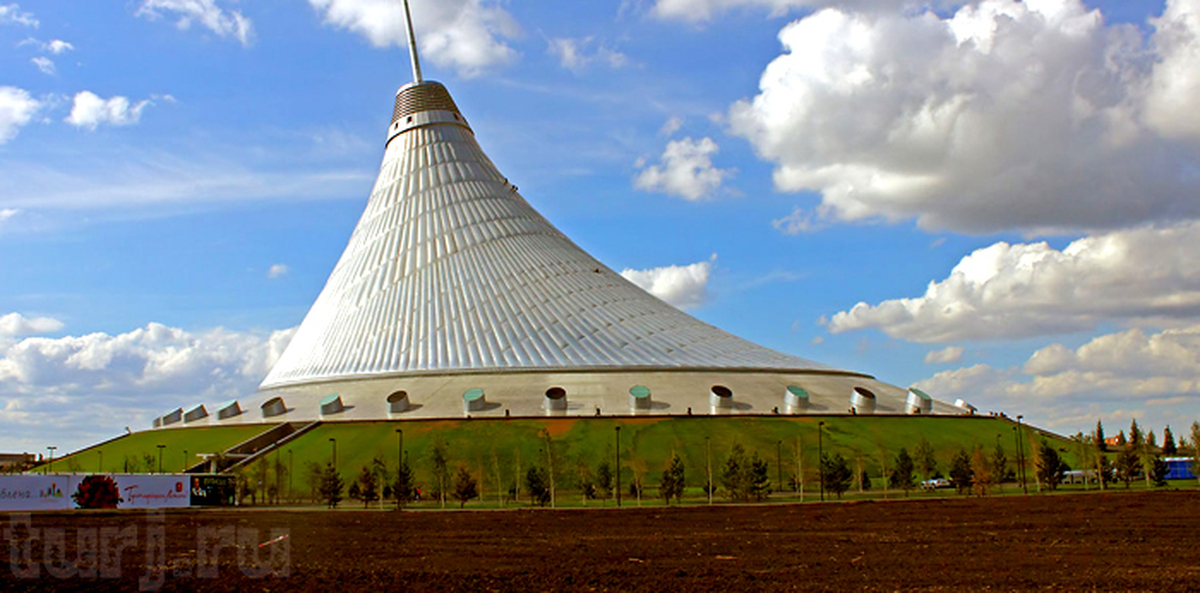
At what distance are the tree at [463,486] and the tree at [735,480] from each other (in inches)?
371

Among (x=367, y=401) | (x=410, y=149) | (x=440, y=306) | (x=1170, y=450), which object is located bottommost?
(x=1170, y=450)

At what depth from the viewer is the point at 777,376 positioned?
51.6m

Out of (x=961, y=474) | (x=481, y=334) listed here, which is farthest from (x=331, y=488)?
(x=961, y=474)

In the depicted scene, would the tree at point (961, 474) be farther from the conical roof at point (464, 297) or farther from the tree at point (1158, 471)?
the conical roof at point (464, 297)

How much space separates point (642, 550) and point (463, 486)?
18.0m

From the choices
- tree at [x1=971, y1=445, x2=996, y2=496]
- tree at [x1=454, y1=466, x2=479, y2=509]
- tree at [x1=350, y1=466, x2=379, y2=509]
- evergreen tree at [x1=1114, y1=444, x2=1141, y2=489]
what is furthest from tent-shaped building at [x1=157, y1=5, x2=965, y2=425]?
evergreen tree at [x1=1114, y1=444, x2=1141, y2=489]

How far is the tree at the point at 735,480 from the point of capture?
34334 mm

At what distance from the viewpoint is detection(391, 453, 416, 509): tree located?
34.3m

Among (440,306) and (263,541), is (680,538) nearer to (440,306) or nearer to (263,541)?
(263,541)

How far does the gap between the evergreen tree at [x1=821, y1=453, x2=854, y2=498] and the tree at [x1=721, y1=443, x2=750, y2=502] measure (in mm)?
3072

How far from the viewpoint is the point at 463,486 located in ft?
113

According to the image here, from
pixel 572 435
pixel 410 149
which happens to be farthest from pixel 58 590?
pixel 410 149

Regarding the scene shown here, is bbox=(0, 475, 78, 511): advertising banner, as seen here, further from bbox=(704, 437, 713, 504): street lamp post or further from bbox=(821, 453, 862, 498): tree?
bbox=(821, 453, 862, 498): tree

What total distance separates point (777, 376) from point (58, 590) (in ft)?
139
